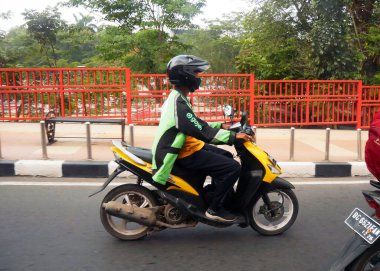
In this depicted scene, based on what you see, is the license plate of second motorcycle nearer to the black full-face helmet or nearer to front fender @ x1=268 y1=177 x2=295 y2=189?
front fender @ x1=268 y1=177 x2=295 y2=189

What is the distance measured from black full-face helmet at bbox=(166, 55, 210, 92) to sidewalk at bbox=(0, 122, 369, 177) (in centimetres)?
275

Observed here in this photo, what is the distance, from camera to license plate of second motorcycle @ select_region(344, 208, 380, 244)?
2.38 metres

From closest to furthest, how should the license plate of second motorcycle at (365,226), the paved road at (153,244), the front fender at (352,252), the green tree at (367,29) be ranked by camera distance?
the license plate of second motorcycle at (365,226)
the front fender at (352,252)
the paved road at (153,244)
the green tree at (367,29)

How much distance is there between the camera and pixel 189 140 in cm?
339

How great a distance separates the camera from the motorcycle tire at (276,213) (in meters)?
3.65

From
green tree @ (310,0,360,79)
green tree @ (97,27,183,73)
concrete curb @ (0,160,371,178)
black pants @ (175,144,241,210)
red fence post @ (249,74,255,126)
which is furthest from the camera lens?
green tree @ (97,27,183,73)

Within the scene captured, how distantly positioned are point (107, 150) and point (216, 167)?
3.92 metres

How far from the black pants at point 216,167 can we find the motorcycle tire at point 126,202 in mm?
414

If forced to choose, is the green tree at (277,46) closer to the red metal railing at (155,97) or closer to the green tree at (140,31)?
the green tree at (140,31)

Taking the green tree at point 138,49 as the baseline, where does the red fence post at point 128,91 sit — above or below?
below

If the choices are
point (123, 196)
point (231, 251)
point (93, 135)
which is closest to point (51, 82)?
point (93, 135)

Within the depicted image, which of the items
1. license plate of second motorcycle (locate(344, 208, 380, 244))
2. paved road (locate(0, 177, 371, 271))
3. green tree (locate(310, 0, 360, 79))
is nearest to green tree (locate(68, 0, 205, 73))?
green tree (locate(310, 0, 360, 79))

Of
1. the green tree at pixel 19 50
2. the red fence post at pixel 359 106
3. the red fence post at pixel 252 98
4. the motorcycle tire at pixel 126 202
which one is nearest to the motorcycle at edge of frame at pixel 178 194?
the motorcycle tire at pixel 126 202

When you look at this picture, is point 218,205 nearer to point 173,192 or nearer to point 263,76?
point 173,192
